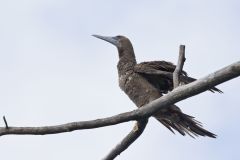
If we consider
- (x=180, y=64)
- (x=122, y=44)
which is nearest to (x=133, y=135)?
(x=180, y=64)

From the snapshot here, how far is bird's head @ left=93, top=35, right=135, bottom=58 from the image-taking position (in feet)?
26.1

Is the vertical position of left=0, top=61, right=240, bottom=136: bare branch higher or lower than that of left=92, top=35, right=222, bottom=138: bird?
higher

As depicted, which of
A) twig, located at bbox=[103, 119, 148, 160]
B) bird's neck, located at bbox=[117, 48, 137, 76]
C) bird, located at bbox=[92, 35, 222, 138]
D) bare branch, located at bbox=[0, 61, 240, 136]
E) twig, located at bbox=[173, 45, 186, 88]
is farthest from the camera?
bird's neck, located at bbox=[117, 48, 137, 76]

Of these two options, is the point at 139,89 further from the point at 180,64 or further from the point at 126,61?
the point at 180,64

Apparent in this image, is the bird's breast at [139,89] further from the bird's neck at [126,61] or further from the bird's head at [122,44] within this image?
the bird's head at [122,44]

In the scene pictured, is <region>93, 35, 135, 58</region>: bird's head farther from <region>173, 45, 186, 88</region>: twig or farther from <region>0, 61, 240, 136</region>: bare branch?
<region>0, 61, 240, 136</region>: bare branch

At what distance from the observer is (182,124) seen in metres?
6.62

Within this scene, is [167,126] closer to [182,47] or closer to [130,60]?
[130,60]

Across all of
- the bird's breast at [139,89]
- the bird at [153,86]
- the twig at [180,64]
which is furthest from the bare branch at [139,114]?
the bird's breast at [139,89]

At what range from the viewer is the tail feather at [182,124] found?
20.4 ft

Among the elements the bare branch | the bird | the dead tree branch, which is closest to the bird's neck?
the bird

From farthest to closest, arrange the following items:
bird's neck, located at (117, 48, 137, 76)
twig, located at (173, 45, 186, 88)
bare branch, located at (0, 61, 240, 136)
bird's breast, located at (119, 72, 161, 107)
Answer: bird's neck, located at (117, 48, 137, 76)
bird's breast, located at (119, 72, 161, 107)
twig, located at (173, 45, 186, 88)
bare branch, located at (0, 61, 240, 136)

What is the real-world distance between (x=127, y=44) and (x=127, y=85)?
3.16ft

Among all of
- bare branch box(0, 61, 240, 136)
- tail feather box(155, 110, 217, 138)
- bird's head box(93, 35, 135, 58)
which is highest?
bare branch box(0, 61, 240, 136)
